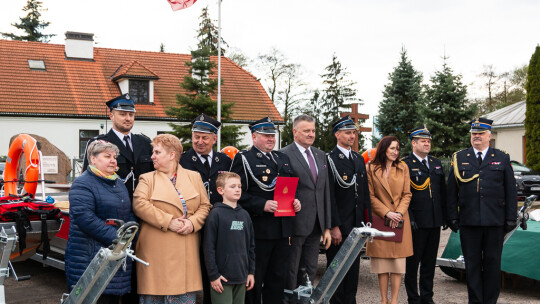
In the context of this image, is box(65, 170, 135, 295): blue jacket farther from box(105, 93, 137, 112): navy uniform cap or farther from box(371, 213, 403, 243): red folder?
box(371, 213, 403, 243): red folder

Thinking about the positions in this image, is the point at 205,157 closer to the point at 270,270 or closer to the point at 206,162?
the point at 206,162

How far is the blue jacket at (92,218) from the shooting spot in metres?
3.96

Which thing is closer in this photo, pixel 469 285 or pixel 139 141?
pixel 139 141

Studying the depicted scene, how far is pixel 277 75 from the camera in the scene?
39.8 metres

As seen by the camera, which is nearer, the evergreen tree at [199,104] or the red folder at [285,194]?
the red folder at [285,194]

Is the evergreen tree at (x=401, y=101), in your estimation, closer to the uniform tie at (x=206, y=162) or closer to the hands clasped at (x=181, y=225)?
the uniform tie at (x=206, y=162)

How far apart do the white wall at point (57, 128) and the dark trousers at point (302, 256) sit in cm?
2330

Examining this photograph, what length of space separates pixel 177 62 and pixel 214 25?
8363 mm

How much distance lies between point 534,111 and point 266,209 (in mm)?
23196

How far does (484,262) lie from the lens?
596 centimetres

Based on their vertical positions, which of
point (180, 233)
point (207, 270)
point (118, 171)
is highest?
point (118, 171)

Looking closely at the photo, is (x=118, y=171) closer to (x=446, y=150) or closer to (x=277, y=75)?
(x=446, y=150)

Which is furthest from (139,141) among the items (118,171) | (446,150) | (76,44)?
(76,44)

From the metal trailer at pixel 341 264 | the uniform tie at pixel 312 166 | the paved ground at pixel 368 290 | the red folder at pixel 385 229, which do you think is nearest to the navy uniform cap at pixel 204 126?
the uniform tie at pixel 312 166
